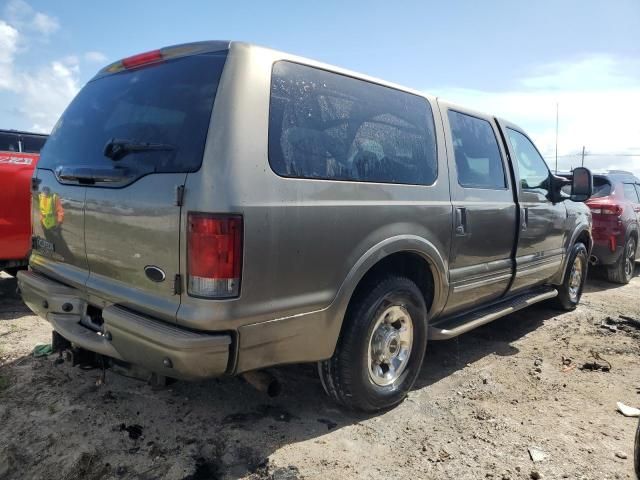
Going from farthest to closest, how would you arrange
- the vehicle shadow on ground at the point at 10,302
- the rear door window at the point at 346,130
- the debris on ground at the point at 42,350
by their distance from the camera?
the vehicle shadow on ground at the point at 10,302, the debris on ground at the point at 42,350, the rear door window at the point at 346,130

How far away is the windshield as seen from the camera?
2.31 m

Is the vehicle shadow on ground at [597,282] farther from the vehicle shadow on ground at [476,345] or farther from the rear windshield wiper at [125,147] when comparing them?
the rear windshield wiper at [125,147]

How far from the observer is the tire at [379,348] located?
2859 millimetres

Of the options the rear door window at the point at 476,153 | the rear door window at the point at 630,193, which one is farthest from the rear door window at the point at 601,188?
the rear door window at the point at 476,153

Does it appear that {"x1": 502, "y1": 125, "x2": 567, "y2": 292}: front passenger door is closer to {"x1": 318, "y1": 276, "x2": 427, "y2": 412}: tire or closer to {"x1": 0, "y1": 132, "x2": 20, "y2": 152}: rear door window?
{"x1": 318, "y1": 276, "x2": 427, "y2": 412}: tire

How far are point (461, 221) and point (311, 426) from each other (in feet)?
5.76

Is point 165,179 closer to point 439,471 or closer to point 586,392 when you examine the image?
point 439,471

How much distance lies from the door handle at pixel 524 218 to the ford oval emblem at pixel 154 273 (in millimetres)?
3163

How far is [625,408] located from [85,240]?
3.70 metres

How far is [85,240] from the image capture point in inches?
106

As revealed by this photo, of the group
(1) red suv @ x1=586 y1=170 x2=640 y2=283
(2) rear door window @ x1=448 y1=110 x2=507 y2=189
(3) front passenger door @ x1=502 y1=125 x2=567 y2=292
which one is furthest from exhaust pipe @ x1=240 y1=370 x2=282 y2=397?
(1) red suv @ x1=586 y1=170 x2=640 y2=283

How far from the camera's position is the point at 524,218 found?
4.27 m

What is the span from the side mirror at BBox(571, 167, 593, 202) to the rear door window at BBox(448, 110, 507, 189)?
1242 mm

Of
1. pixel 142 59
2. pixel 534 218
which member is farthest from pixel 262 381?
pixel 534 218
